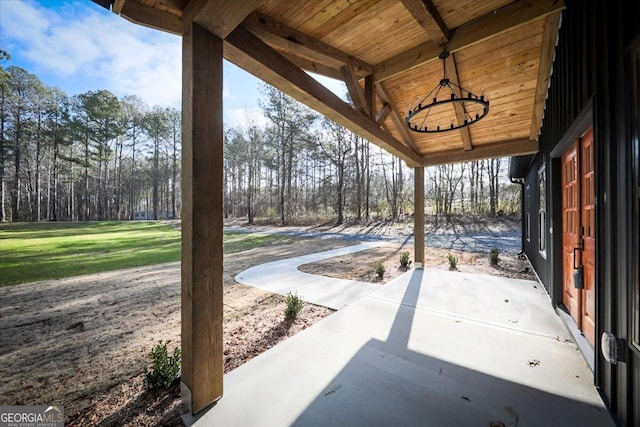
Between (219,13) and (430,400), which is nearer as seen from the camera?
(219,13)

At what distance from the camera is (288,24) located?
2.34 m

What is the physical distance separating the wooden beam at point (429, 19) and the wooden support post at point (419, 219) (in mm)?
3283

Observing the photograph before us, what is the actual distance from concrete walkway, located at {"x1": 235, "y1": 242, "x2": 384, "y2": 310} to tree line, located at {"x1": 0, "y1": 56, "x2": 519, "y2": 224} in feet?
44.4

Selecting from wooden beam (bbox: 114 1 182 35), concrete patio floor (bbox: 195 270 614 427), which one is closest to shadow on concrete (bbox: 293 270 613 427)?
concrete patio floor (bbox: 195 270 614 427)

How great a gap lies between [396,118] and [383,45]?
1496 mm

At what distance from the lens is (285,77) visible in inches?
88.9

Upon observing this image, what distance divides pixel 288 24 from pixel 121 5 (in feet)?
4.36

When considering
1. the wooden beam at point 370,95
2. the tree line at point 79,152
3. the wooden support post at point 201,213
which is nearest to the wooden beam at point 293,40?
the wooden beam at point 370,95

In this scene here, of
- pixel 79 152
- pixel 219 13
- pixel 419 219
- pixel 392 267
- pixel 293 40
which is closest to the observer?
pixel 219 13

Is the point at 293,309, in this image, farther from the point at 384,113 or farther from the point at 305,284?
the point at 384,113

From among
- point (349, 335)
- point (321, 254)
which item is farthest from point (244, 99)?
point (349, 335)

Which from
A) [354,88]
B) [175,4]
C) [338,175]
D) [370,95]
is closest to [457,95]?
[370,95]

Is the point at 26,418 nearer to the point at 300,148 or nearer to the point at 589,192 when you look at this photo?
the point at 589,192

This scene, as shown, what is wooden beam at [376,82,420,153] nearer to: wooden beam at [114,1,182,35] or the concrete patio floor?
wooden beam at [114,1,182,35]
